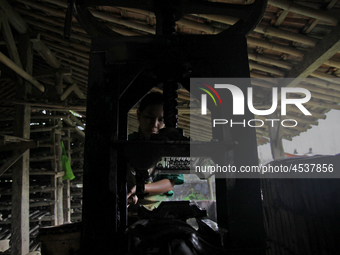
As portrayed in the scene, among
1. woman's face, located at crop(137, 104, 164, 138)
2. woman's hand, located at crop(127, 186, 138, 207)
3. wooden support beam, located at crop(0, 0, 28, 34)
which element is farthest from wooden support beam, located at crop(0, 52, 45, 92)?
woman's hand, located at crop(127, 186, 138, 207)

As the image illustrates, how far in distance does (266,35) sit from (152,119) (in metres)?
2.52

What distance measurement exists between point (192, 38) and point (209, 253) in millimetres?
1105

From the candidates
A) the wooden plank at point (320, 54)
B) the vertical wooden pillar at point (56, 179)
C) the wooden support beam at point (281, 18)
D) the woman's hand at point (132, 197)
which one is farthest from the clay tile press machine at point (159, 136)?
the vertical wooden pillar at point (56, 179)

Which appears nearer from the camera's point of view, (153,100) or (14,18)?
(153,100)

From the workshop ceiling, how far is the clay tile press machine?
7.40 feet

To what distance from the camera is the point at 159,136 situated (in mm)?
1260

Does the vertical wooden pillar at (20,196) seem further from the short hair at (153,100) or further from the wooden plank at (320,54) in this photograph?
the wooden plank at (320,54)

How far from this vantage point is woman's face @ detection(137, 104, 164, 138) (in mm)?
2644

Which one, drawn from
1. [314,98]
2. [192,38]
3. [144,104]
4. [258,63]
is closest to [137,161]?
[192,38]

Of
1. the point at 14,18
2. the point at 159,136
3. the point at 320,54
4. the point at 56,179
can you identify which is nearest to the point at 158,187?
the point at 159,136

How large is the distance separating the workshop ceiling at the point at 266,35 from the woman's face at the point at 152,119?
1.84 meters

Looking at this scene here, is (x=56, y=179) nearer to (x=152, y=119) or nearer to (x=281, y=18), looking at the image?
(x=152, y=119)

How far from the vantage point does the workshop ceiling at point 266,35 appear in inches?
128

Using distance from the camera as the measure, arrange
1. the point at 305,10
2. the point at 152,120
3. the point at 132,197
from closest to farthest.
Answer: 1. the point at 132,197
2. the point at 152,120
3. the point at 305,10
